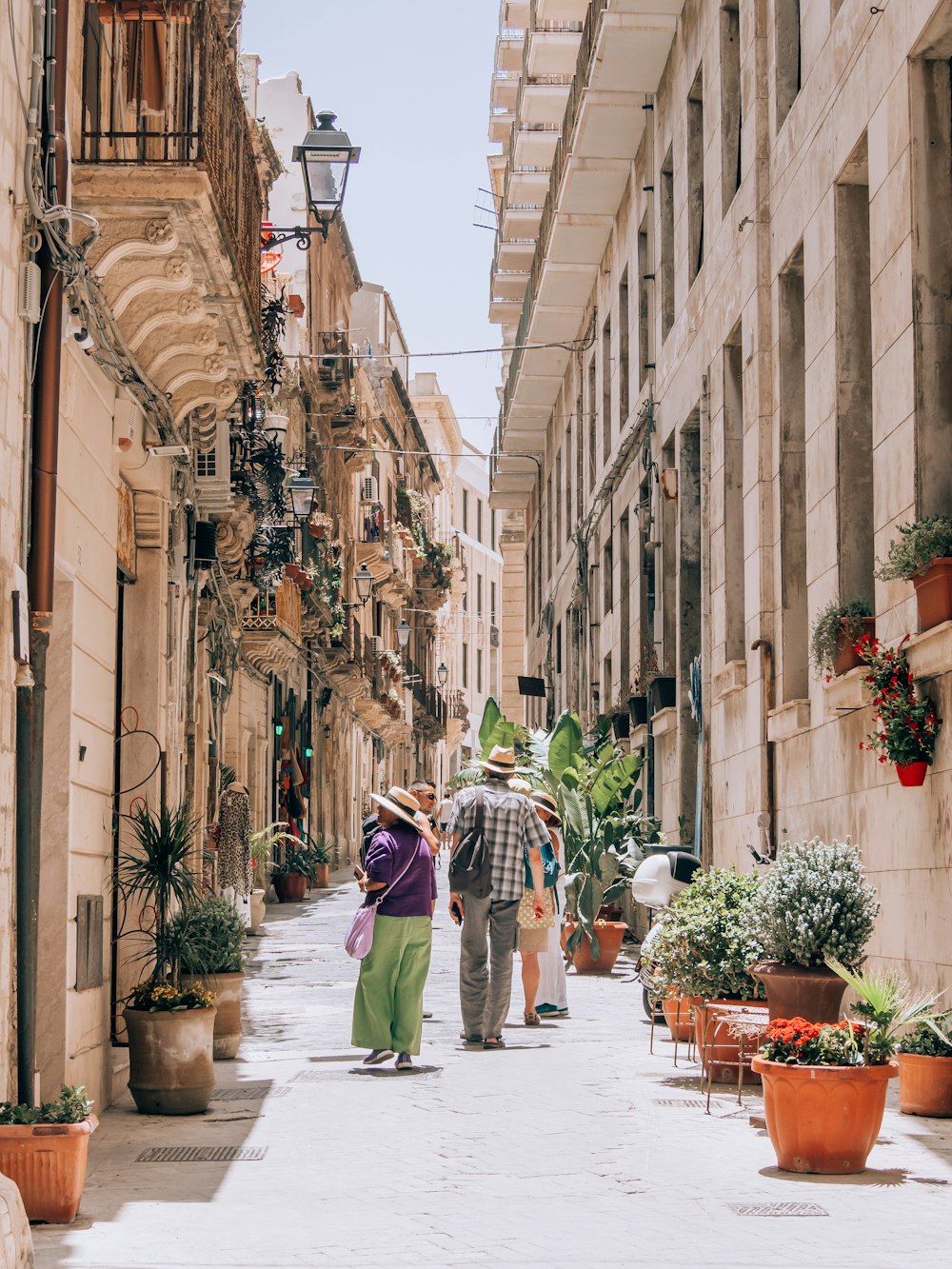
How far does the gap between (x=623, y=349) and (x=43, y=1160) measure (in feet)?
65.3

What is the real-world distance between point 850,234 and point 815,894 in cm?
519

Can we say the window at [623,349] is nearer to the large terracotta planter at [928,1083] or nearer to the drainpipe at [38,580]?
the large terracotta planter at [928,1083]

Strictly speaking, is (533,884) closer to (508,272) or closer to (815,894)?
(815,894)

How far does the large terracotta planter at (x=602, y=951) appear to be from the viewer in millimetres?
17828

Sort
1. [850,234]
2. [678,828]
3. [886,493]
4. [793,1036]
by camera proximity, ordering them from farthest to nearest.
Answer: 1. [678,828]
2. [850,234]
3. [886,493]
4. [793,1036]

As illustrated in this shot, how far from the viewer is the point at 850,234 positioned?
1258 cm

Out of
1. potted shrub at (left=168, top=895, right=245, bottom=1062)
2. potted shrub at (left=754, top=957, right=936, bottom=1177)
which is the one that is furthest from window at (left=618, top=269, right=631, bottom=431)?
potted shrub at (left=754, top=957, right=936, bottom=1177)

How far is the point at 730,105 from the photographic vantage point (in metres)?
17.3

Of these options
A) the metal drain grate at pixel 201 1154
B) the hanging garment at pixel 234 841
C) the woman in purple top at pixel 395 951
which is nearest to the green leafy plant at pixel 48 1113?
the metal drain grate at pixel 201 1154

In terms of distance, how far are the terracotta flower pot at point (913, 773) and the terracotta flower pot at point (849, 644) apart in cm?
123

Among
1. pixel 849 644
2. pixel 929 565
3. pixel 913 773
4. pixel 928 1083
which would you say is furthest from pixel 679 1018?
pixel 929 565

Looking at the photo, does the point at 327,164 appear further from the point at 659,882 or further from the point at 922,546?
the point at 922,546

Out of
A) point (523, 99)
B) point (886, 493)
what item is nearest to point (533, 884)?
point (886, 493)

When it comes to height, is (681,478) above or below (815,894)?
above
